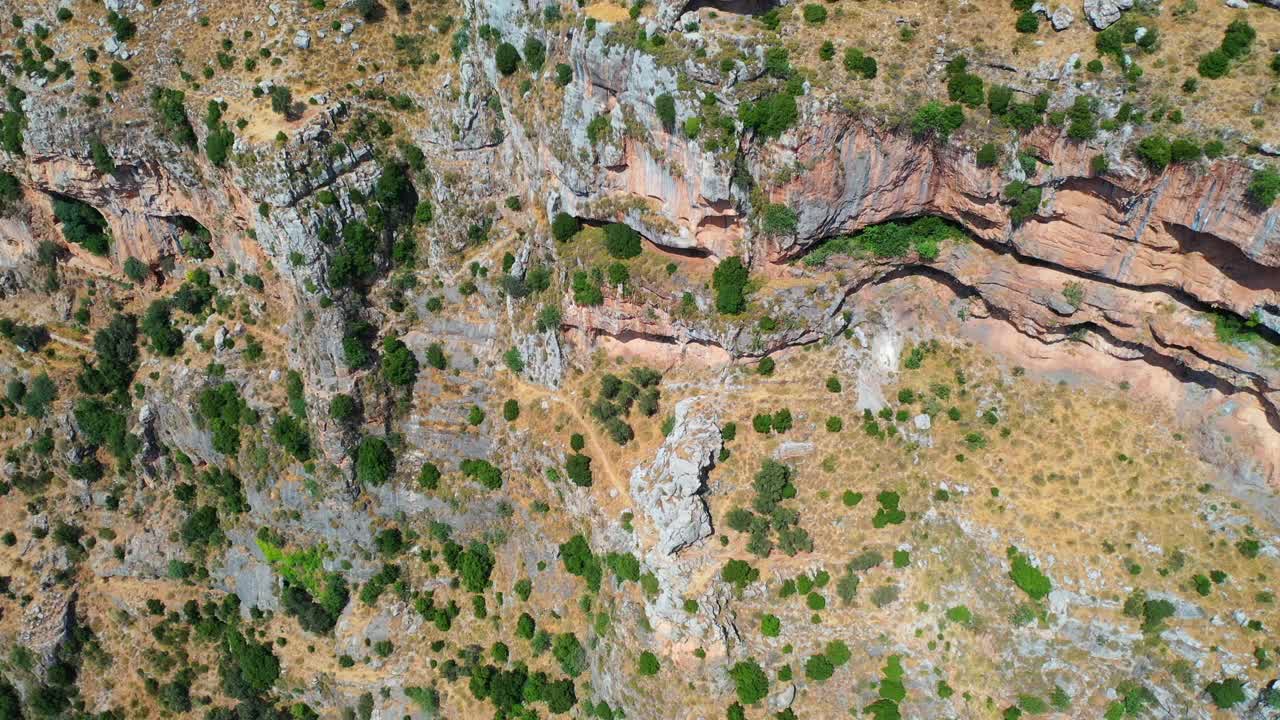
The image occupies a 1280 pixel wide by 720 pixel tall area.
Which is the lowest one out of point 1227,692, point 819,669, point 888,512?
point 819,669

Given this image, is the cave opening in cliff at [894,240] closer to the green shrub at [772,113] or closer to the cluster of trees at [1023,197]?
the cluster of trees at [1023,197]

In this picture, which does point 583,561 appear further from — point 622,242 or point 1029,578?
point 1029,578

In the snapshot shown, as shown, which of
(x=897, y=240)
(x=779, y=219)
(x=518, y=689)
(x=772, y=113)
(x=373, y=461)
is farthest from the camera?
(x=373, y=461)

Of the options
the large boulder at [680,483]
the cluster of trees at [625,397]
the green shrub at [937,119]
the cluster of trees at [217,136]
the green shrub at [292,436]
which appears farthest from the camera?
the green shrub at [292,436]

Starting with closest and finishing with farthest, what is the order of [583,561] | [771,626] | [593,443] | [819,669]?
[819,669]
[771,626]
[593,443]
[583,561]

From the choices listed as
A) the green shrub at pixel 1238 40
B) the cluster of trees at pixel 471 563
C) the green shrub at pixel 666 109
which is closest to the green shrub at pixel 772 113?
the green shrub at pixel 666 109

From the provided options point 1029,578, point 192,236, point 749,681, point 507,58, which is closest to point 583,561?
point 749,681

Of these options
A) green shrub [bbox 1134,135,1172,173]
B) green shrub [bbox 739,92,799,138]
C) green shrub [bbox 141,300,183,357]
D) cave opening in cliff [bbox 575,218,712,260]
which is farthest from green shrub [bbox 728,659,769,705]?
green shrub [bbox 141,300,183,357]

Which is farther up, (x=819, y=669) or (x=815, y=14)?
(x=815, y=14)

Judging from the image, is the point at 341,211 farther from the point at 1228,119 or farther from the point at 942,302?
the point at 1228,119
